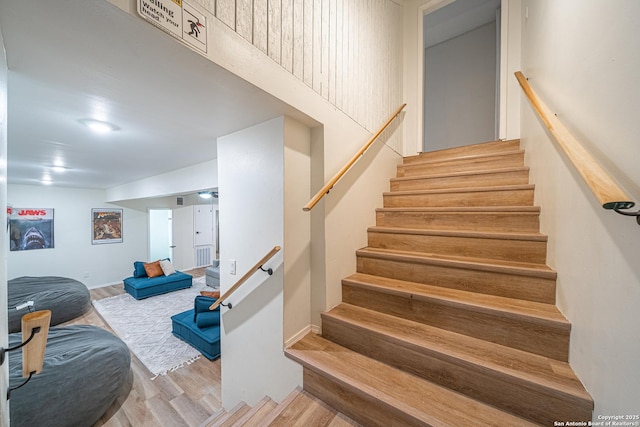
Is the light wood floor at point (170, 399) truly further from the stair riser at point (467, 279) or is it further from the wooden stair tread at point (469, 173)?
the wooden stair tread at point (469, 173)

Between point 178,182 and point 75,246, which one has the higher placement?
point 178,182

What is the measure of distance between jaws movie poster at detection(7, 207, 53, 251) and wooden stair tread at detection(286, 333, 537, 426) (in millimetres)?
7617

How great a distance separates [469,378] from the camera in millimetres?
1155

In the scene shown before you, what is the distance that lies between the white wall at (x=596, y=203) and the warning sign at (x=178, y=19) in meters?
1.53

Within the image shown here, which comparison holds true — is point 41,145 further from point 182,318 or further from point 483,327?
point 483,327

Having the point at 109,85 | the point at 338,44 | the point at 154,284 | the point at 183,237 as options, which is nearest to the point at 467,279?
the point at 338,44

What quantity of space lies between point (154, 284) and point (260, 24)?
6158mm

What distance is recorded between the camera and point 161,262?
5855mm

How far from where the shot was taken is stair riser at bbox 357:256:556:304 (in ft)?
4.45

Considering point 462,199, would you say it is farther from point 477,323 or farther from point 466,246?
point 477,323

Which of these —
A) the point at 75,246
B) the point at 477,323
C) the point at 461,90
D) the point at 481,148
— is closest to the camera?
the point at 477,323

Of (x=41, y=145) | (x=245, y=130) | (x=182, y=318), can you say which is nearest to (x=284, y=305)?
(x=245, y=130)

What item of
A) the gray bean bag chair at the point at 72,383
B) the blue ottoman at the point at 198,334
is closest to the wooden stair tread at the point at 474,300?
the blue ottoman at the point at 198,334

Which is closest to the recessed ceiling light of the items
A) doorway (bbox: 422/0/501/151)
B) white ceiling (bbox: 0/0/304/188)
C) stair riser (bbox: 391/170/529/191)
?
white ceiling (bbox: 0/0/304/188)
